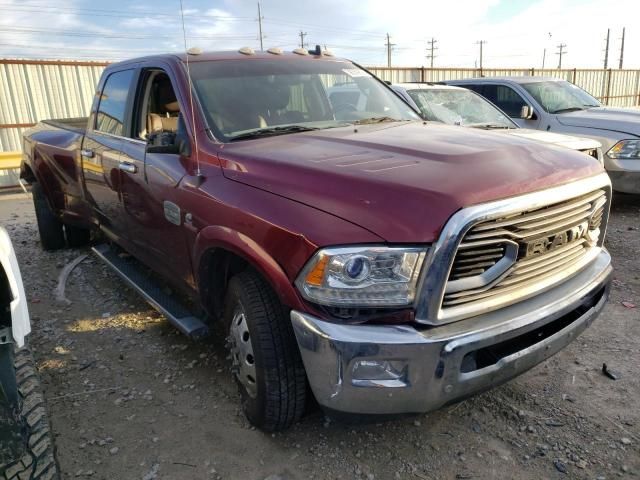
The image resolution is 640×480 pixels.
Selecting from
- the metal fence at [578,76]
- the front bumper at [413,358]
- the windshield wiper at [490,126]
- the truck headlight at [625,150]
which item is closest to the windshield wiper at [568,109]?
the truck headlight at [625,150]

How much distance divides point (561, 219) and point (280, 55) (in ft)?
7.67

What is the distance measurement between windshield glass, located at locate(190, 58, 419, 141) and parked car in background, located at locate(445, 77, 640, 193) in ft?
12.9

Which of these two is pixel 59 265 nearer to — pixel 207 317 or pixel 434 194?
pixel 207 317

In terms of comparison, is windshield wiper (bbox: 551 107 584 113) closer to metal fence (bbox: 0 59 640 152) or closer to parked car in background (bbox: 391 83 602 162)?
parked car in background (bbox: 391 83 602 162)

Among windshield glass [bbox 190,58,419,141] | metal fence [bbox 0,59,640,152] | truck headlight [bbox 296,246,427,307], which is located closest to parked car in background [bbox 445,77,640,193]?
windshield glass [bbox 190,58,419,141]

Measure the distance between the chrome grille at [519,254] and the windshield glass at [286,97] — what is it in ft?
4.89

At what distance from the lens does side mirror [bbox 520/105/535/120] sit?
23.4 ft

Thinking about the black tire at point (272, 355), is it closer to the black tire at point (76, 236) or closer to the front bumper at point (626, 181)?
the black tire at point (76, 236)

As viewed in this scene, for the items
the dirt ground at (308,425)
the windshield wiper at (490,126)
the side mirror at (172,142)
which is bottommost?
the dirt ground at (308,425)

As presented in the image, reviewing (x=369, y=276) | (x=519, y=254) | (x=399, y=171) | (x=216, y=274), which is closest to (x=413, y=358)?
(x=369, y=276)

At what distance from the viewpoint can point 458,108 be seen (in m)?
6.75

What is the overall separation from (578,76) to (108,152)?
2040 cm

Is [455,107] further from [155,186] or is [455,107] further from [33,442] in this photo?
[33,442]

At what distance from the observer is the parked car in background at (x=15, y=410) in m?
1.70
